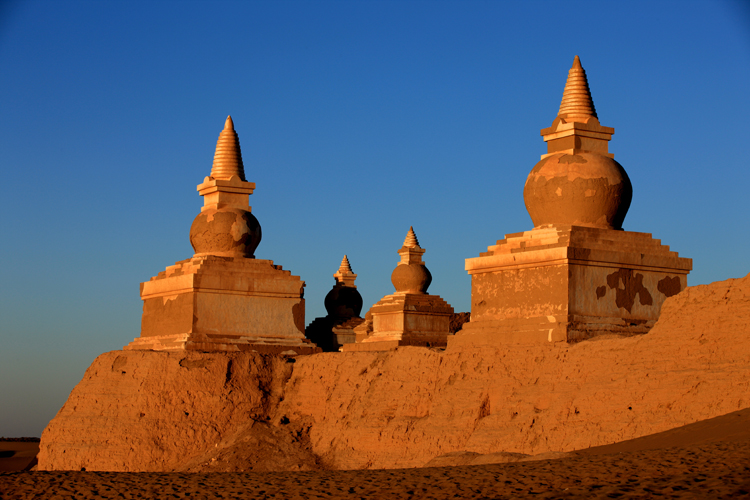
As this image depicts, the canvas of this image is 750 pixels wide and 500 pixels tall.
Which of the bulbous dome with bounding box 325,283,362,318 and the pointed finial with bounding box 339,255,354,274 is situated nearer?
the bulbous dome with bounding box 325,283,362,318

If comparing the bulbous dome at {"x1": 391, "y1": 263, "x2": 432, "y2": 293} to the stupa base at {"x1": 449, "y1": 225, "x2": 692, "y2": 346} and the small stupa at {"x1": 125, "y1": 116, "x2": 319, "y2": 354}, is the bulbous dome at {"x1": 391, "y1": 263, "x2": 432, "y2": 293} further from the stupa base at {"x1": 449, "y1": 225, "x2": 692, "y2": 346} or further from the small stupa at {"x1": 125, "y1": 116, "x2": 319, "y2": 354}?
the stupa base at {"x1": 449, "y1": 225, "x2": 692, "y2": 346}

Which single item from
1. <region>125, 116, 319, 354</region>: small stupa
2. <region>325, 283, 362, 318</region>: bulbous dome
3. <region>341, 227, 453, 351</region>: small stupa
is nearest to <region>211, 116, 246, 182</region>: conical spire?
<region>125, 116, 319, 354</region>: small stupa

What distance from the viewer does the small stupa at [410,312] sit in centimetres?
2711

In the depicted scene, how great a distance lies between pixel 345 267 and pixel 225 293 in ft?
41.6

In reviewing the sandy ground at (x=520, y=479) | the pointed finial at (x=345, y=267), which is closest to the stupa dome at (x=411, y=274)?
the pointed finial at (x=345, y=267)

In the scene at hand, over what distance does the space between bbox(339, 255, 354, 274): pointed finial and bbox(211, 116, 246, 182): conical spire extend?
10.7 meters

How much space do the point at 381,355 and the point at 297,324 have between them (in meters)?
4.26

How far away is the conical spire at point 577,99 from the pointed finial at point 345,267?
52.1 feet

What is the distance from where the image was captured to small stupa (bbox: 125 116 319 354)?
21047mm

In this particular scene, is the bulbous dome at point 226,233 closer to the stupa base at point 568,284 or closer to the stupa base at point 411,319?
the stupa base at point 411,319

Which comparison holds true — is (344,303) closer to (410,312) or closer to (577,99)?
(410,312)

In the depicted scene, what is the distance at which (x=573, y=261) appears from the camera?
644 inches

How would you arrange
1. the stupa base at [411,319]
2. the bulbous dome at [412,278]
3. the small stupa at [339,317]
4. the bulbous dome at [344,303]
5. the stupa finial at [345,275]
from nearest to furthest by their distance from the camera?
the stupa base at [411,319]
the bulbous dome at [412,278]
the small stupa at [339,317]
the bulbous dome at [344,303]
the stupa finial at [345,275]

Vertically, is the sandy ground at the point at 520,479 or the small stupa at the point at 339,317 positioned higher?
the small stupa at the point at 339,317
